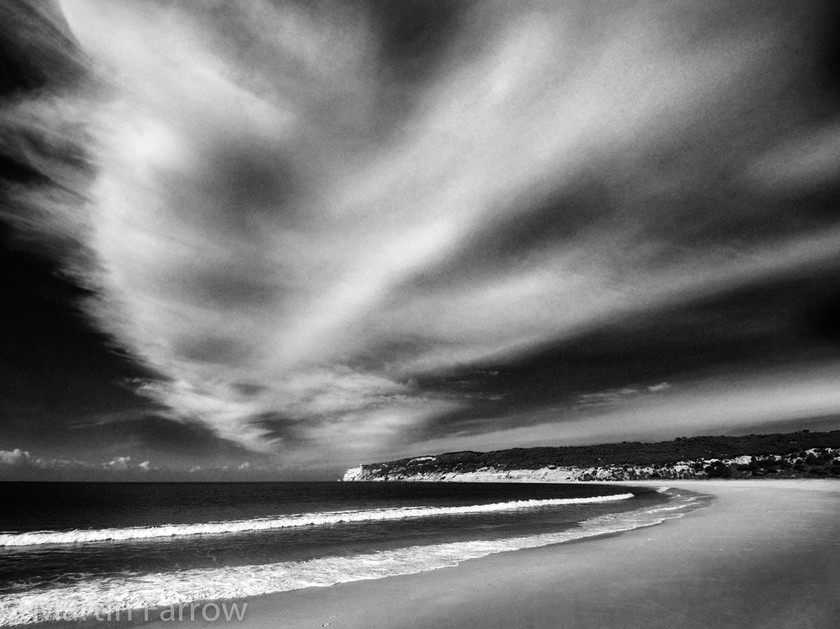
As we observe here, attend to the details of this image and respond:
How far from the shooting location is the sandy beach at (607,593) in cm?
829

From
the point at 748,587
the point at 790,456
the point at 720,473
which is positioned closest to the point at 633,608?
the point at 748,587

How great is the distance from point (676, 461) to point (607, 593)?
447 ft

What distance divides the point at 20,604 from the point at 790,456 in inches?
5135

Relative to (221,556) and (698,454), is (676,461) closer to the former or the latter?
(698,454)

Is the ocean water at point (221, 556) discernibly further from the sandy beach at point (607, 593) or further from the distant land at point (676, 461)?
the distant land at point (676, 461)

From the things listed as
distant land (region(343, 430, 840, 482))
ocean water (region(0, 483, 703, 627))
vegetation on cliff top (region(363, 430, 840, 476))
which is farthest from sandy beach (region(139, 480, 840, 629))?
vegetation on cliff top (region(363, 430, 840, 476))

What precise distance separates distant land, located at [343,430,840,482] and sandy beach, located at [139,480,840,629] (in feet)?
282

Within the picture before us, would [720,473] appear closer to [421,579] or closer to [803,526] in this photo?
[803,526]

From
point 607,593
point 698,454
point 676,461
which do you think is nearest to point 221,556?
point 607,593

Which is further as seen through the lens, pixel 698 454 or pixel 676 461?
pixel 698 454

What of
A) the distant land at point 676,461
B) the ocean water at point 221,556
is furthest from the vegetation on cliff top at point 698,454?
the ocean water at point 221,556

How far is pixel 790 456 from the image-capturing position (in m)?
A: 95.2

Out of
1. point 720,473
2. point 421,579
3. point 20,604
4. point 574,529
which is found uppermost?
point 20,604

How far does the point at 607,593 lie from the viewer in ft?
33.0
